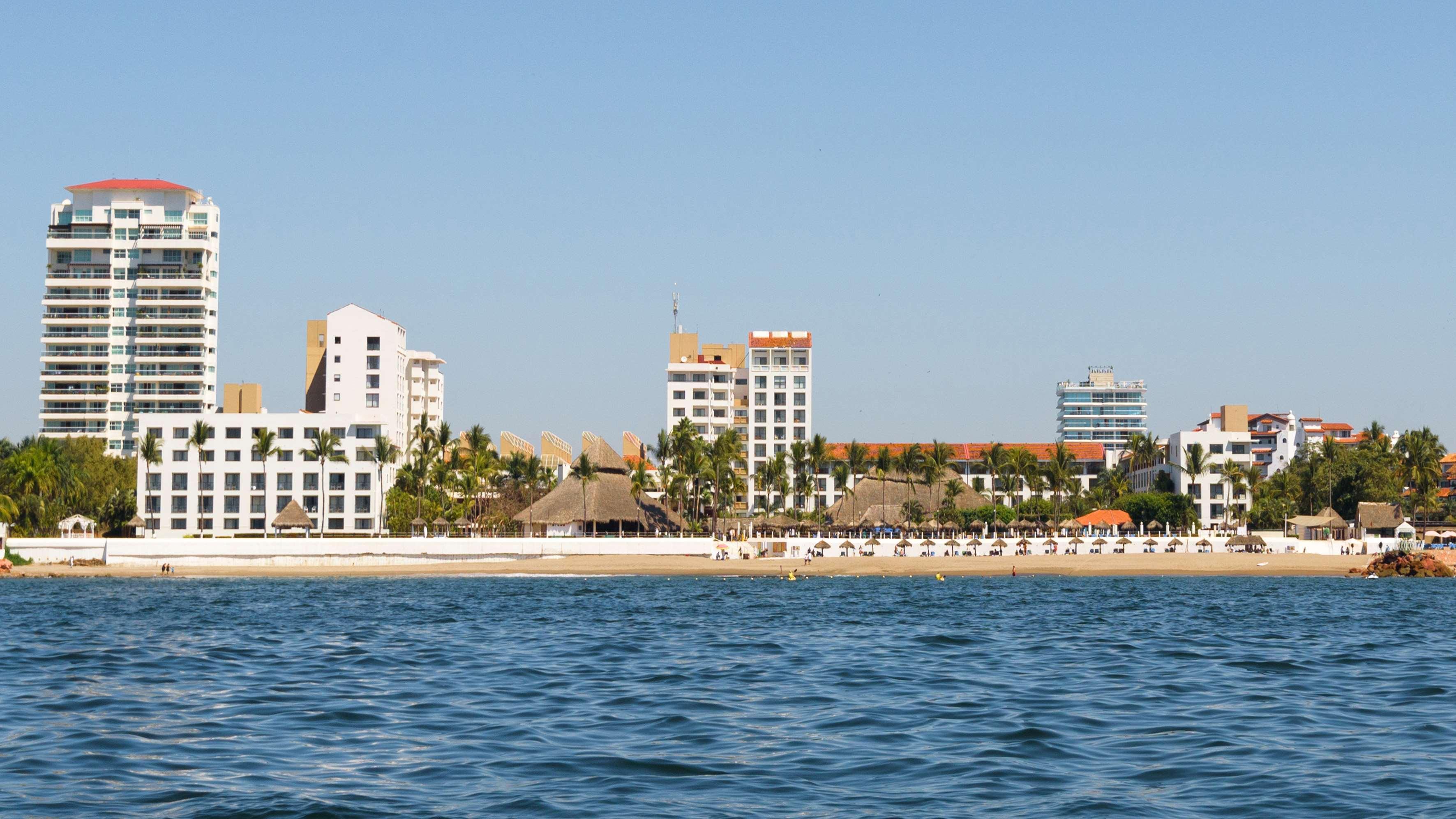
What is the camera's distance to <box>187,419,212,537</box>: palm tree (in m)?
122

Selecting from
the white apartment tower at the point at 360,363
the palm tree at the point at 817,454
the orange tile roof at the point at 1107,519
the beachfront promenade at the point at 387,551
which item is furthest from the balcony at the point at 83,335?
the orange tile roof at the point at 1107,519

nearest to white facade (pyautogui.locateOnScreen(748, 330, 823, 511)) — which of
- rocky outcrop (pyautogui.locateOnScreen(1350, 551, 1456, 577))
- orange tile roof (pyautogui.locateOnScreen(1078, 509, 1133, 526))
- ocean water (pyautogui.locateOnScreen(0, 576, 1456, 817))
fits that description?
orange tile roof (pyautogui.locateOnScreen(1078, 509, 1133, 526))

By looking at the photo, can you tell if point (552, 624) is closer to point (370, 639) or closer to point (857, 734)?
point (370, 639)

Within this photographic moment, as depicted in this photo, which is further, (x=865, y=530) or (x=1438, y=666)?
(x=865, y=530)

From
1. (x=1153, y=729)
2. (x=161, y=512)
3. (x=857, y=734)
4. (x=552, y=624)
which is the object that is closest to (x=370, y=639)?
(x=552, y=624)

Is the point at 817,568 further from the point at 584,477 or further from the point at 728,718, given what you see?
the point at 728,718

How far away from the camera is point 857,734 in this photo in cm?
1845

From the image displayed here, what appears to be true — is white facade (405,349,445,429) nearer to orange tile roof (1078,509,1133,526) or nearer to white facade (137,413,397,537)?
white facade (137,413,397,537)

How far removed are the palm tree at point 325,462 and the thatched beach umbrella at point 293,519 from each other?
689cm

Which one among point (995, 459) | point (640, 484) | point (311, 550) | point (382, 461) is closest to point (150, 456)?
point (382, 461)

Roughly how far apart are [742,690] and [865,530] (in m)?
104

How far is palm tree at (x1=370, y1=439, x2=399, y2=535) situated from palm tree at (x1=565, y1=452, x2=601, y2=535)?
1661cm

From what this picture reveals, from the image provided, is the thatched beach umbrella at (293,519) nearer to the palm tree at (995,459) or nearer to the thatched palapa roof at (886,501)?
the thatched palapa roof at (886,501)

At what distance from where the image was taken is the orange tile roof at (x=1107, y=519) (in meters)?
125
